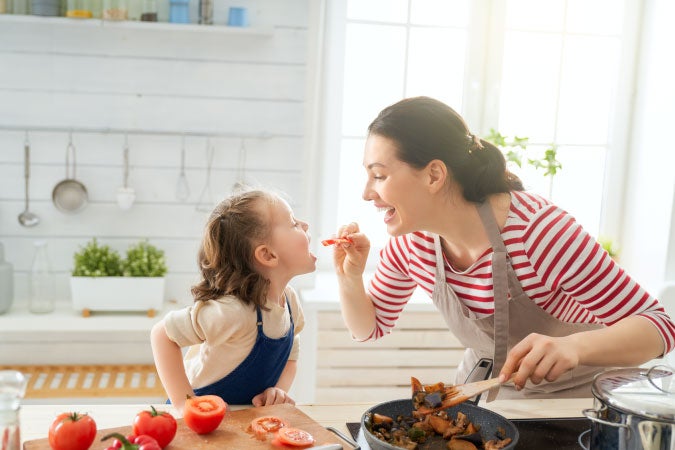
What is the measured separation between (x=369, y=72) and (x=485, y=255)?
155 cm

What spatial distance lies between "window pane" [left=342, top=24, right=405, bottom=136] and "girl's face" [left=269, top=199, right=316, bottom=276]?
4.69 ft

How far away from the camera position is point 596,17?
319cm

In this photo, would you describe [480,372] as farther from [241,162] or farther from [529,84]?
[529,84]

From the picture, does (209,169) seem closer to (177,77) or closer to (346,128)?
(177,77)

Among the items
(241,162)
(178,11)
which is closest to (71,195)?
(241,162)

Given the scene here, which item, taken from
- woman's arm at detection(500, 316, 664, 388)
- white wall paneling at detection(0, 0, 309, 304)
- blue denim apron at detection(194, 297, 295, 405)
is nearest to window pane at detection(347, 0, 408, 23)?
white wall paneling at detection(0, 0, 309, 304)

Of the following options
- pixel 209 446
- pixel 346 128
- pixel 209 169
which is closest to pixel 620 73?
pixel 346 128

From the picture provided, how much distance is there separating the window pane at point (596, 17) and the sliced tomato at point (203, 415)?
2542 mm

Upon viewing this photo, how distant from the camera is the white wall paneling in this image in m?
2.68

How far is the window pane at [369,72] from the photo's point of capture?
3025 mm

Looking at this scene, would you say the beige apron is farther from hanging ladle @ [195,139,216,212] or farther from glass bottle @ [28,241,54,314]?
glass bottle @ [28,241,54,314]

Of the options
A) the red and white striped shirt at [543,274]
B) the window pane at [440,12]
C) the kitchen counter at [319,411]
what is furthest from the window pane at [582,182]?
the kitchen counter at [319,411]

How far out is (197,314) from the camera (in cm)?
153

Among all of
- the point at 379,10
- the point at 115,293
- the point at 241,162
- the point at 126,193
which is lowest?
the point at 115,293
